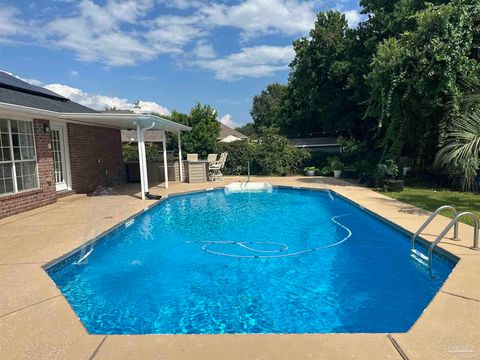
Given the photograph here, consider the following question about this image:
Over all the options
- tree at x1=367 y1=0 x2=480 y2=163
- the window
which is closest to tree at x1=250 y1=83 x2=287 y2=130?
tree at x1=367 y1=0 x2=480 y2=163

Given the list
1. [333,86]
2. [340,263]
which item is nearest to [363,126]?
[333,86]

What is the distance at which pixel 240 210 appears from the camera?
32.6ft

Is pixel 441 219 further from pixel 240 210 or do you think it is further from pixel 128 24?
pixel 128 24

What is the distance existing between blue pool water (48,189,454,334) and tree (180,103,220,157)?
12786 mm

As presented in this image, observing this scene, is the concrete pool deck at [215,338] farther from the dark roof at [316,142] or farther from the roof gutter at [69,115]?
the dark roof at [316,142]

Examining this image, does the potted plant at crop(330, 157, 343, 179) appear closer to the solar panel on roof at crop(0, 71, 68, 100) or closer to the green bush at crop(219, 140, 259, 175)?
the green bush at crop(219, 140, 259, 175)

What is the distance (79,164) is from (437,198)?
1174cm

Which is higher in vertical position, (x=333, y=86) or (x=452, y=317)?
(x=333, y=86)

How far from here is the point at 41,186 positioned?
30.5 feet

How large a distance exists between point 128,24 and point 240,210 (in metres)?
10.1

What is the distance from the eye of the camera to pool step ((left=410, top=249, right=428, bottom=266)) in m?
5.16

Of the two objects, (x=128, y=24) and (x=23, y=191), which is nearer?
(x=23, y=191)

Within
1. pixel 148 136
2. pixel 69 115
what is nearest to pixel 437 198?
pixel 69 115

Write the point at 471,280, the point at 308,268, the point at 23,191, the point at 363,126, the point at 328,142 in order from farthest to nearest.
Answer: the point at 328,142 → the point at 363,126 → the point at 23,191 → the point at 308,268 → the point at 471,280
